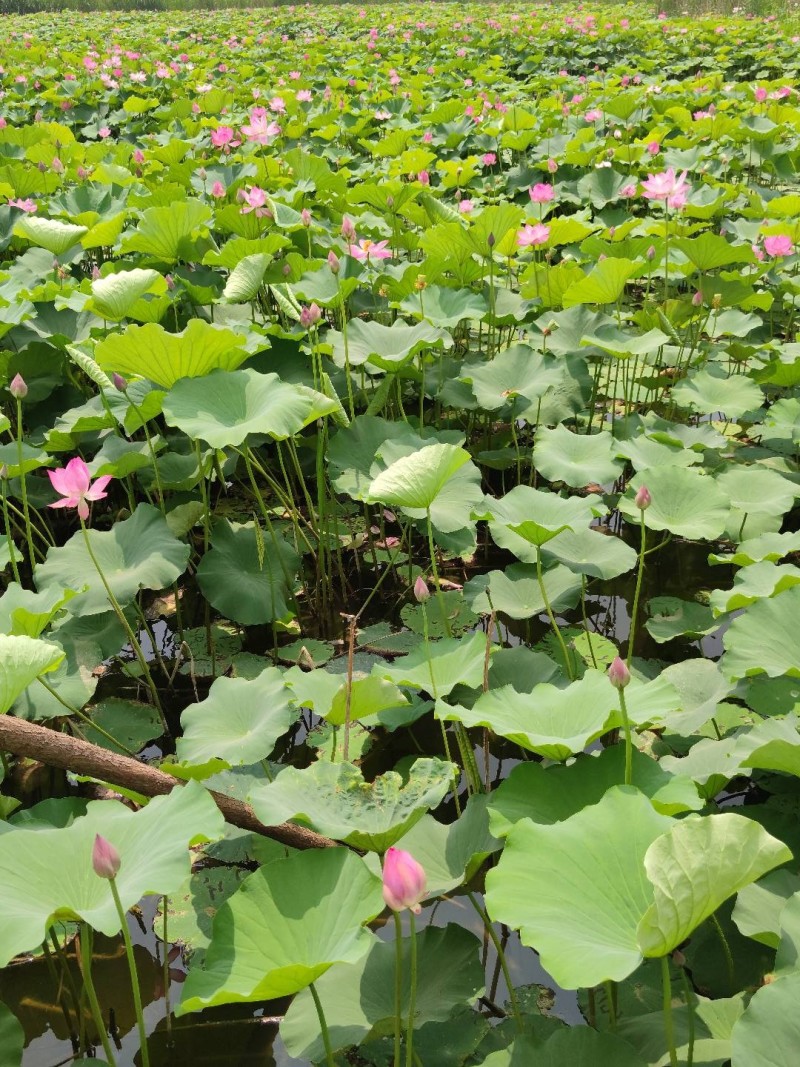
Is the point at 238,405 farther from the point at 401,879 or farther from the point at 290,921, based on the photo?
the point at 401,879

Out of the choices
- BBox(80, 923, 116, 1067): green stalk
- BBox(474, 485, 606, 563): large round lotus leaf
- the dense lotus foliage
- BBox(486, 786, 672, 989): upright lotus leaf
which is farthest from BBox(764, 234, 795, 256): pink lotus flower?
BBox(80, 923, 116, 1067): green stalk

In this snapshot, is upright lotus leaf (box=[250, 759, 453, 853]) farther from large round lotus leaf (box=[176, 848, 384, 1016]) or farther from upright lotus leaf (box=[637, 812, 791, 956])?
upright lotus leaf (box=[637, 812, 791, 956])

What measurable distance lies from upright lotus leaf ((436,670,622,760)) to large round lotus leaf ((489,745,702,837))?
0.03m

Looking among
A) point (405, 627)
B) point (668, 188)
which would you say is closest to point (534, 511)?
point (405, 627)

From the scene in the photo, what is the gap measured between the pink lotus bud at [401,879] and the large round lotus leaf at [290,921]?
0.33 feet

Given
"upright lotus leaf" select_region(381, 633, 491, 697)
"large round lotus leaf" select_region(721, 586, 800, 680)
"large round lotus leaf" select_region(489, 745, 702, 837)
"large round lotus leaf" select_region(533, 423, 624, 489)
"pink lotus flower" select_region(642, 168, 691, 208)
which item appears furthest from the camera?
"pink lotus flower" select_region(642, 168, 691, 208)

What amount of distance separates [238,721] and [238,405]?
71cm

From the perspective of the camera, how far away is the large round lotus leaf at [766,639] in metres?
1.45

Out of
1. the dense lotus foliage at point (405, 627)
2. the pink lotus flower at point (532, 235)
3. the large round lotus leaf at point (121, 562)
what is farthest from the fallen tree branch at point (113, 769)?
the pink lotus flower at point (532, 235)

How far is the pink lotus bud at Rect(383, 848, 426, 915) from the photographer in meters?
0.89

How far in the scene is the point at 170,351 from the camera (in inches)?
74.7

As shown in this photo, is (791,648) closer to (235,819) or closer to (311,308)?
(235,819)

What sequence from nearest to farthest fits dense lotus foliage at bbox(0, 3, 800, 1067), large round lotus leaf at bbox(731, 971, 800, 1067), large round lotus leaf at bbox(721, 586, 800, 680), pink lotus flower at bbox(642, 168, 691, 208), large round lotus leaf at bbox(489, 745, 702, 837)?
1. large round lotus leaf at bbox(731, 971, 800, 1067)
2. dense lotus foliage at bbox(0, 3, 800, 1067)
3. large round lotus leaf at bbox(489, 745, 702, 837)
4. large round lotus leaf at bbox(721, 586, 800, 680)
5. pink lotus flower at bbox(642, 168, 691, 208)

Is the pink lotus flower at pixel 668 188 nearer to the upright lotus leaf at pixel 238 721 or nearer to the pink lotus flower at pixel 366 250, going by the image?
the pink lotus flower at pixel 366 250
